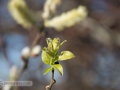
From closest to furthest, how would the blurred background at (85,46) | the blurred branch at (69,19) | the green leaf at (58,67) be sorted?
the green leaf at (58,67), the blurred branch at (69,19), the blurred background at (85,46)

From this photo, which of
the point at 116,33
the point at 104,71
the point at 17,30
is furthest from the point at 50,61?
the point at 17,30

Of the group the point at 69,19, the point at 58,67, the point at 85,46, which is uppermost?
the point at 85,46

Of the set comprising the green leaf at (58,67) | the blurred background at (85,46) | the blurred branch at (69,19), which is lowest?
the green leaf at (58,67)

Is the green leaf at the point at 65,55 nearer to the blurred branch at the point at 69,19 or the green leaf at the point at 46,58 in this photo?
the green leaf at the point at 46,58

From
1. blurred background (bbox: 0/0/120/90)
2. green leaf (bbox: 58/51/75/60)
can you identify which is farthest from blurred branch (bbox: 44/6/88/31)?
blurred background (bbox: 0/0/120/90)

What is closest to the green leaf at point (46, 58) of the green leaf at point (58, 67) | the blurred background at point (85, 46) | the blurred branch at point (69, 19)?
the green leaf at point (58, 67)

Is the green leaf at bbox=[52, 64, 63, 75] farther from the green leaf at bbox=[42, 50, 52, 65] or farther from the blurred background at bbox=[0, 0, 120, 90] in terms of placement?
the blurred background at bbox=[0, 0, 120, 90]

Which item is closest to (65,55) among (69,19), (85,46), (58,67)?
(58,67)

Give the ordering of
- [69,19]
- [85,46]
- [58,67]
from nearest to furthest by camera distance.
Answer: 1. [58,67]
2. [69,19]
3. [85,46]

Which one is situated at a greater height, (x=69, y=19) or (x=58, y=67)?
(x=69, y=19)

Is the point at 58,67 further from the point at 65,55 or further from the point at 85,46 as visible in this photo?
the point at 85,46
